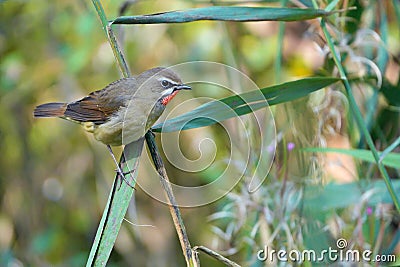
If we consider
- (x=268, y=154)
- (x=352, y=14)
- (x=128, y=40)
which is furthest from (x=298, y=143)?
(x=128, y=40)

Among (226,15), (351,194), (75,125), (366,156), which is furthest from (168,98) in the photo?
(75,125)

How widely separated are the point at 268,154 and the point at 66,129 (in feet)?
4.45

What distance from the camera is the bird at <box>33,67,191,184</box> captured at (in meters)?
1.00

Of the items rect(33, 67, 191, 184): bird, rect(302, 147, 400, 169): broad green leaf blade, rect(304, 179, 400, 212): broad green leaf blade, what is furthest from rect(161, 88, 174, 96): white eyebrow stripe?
rect(304, 179, 400, 212): broad green leaf blade

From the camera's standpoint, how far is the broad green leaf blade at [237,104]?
1005 mm

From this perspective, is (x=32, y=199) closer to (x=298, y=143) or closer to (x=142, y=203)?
(x=142, y=203)

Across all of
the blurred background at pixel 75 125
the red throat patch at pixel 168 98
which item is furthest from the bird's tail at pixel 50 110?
the blurred background at pixel 75 125

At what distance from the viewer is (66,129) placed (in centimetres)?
290

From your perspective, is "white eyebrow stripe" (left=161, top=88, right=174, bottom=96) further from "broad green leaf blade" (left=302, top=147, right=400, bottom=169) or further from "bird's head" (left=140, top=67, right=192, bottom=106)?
"broad green leaf blade" (left=302, top=147, right=400, bottom=169)

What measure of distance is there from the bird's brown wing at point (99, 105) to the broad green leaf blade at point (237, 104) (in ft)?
0.36

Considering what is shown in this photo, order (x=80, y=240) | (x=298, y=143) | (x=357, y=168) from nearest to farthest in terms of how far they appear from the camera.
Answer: (x=298, y=143) → (x=357, y=168) → (x=80, y=240)

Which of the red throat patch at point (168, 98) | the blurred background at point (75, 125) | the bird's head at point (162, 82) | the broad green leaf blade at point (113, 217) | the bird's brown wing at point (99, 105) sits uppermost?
the blurred background at point (75, 125)

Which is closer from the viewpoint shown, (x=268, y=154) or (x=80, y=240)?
(x=268, y=154)

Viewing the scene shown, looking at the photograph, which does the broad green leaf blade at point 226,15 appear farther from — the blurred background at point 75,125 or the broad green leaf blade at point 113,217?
the blurred background at point 75,125
